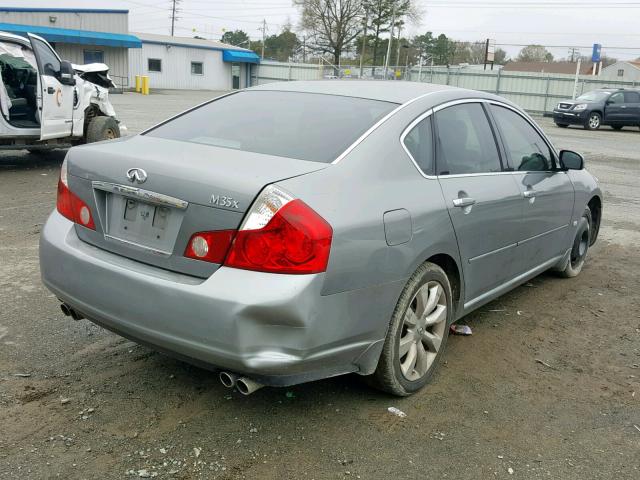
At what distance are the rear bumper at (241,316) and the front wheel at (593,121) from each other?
83.2 ft

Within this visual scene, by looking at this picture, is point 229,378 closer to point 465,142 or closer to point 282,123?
point 282,123

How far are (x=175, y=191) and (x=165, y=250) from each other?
10.5 inches

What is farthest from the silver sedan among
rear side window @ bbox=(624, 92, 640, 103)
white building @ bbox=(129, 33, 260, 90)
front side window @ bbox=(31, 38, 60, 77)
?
white building @ bbox=(129, 33, 260, 90)

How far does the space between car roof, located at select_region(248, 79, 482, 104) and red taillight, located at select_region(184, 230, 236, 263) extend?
1.45m

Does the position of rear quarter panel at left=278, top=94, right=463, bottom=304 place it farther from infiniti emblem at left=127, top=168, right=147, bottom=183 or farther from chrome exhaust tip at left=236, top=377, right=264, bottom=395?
infiniti emblem at left=127, top=168, right=147, bottom=183

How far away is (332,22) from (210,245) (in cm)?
6916

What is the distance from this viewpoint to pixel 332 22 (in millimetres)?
67812

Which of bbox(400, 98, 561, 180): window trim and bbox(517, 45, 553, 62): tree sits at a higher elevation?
bbox(517, 45, 553, 62): tree

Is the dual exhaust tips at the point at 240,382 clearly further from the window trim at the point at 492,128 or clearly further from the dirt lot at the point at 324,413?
the window trim at the point at 492,128

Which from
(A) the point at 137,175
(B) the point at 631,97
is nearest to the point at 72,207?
(A) the point at 137,175

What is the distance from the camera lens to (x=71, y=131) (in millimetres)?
10203

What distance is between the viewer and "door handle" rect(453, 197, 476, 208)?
3478 mm

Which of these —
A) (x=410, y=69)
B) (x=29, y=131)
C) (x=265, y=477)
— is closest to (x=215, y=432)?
(x=265, y=477)

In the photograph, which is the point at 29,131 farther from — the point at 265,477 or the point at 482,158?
the point at 265,477
